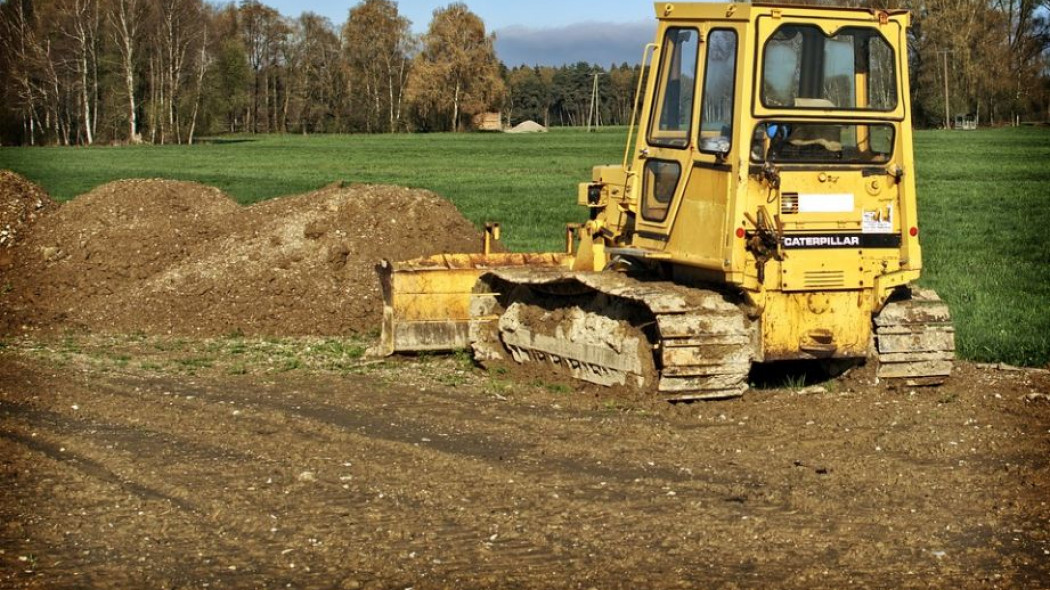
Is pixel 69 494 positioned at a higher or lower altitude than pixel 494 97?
lower

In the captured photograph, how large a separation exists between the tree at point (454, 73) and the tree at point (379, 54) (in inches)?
118

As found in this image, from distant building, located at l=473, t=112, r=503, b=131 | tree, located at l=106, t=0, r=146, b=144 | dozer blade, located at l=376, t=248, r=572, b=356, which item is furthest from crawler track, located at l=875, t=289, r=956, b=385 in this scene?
distant building, located at l=473, t=112, r=503, b=131

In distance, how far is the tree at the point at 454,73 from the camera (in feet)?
435

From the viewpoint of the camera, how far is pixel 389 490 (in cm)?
830

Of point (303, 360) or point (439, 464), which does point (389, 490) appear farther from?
point (303, 360)

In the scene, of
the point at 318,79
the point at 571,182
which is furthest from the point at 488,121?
the point at 571,182

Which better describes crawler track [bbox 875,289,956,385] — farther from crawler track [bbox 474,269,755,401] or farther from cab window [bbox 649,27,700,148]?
cab window [bbox 649,27,700,148]

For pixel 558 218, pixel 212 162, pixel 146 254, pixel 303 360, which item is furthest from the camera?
pixel 212 162

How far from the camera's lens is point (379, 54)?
5463 inches

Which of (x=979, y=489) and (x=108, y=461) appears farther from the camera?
(x=108, y=461)

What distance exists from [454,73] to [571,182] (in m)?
91.5

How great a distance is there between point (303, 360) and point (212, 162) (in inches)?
2070

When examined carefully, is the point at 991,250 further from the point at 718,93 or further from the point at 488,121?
the point at 488,121

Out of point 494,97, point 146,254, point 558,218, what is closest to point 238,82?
point 494,97
